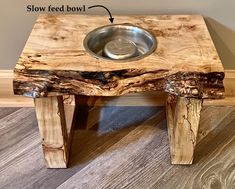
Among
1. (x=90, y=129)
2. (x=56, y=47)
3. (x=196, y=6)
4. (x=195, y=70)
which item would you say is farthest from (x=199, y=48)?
(x=90, y=129)

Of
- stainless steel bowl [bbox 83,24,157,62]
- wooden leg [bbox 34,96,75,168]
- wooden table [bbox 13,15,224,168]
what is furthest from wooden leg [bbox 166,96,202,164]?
wooden leg [bbox 34,96,75,168]

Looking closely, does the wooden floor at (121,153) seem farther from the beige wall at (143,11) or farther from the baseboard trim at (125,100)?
the beige wall at (143,11)

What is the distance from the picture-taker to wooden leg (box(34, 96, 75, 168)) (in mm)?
1083

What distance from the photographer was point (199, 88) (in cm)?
100

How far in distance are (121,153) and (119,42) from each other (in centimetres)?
43

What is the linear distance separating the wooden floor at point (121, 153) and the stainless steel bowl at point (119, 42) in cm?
39

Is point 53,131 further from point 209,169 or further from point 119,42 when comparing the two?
point 209,169

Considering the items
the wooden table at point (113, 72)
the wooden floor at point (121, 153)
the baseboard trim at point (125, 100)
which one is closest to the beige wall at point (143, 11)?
the wooden table at point (113, 72)

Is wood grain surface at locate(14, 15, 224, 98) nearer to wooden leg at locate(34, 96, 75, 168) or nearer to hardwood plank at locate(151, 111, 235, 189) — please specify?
wooden leg at locate(34, 96, 75, 168)

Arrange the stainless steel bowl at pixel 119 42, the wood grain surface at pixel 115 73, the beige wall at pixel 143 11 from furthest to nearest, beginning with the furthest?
the beige wall at pixel 143 11
the stainless steel bowl at pixel 119 42
the wood grain surface at pixel 115 73

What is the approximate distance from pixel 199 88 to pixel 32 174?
683mm

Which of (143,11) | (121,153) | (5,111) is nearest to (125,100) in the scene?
(121,153)

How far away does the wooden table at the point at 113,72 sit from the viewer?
1005 mm

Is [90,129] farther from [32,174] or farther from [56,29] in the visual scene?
[56,29]
